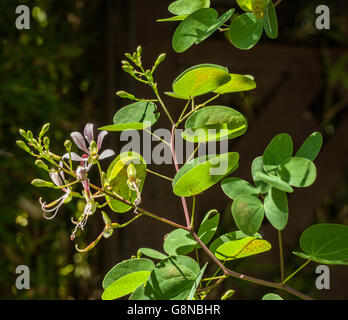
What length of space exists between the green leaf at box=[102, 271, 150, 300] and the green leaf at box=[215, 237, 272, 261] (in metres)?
0.07

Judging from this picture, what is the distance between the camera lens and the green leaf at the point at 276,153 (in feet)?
→ 1.42

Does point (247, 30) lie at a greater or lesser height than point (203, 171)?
greater

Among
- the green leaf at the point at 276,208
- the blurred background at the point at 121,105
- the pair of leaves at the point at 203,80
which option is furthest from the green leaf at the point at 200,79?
the blurred background at the point at 121,105

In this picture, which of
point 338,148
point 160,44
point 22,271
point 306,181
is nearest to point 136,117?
point 306,181

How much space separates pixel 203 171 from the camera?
1.36 feet

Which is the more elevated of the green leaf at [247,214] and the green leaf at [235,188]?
the green leaf at [235,188]

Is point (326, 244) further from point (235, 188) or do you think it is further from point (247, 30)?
point (247, 30)

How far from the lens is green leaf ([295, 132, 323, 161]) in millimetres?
433

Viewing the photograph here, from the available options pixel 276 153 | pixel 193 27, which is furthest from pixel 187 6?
pixel 276 153

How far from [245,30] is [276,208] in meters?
0.17

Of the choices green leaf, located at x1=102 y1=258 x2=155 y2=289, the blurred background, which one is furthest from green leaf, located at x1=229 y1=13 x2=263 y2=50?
the blurred background

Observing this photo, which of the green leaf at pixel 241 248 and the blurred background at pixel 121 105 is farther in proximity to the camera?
the blurred background at pixel 121 105

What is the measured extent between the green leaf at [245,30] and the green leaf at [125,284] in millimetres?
224

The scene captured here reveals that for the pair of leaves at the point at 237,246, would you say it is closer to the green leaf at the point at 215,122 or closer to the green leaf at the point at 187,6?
the green leaf at the point at 215,122
